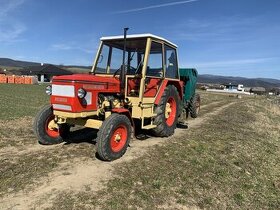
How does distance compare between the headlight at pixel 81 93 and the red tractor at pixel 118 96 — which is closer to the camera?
the headlight at pixel 81 93

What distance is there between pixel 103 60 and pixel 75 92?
2.50 m

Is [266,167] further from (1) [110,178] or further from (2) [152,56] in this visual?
(1) [110,178]

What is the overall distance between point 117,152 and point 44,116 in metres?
2.19

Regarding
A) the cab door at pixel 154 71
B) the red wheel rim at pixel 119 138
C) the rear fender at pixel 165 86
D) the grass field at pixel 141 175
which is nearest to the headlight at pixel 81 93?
the red wheel rim at pixel 119 138

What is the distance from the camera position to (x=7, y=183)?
5.54 metres

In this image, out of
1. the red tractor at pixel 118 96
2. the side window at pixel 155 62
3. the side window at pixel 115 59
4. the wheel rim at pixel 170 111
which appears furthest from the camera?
the wheel rim at pixel 170 111

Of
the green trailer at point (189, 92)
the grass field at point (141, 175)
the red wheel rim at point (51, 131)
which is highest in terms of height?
the green trailer at point (189, 92)

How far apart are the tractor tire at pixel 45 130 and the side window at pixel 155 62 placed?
9.17 ft

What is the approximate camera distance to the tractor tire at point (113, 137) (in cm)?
657

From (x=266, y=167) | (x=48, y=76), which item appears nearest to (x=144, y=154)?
(x=266, y=167)

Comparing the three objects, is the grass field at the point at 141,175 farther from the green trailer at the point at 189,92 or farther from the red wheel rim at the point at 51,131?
the green trailer at the point at 189,92

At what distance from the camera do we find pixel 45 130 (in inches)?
313

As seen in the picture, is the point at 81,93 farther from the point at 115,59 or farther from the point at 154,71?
the point at 154,71

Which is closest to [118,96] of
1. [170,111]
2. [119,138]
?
[119,138]
